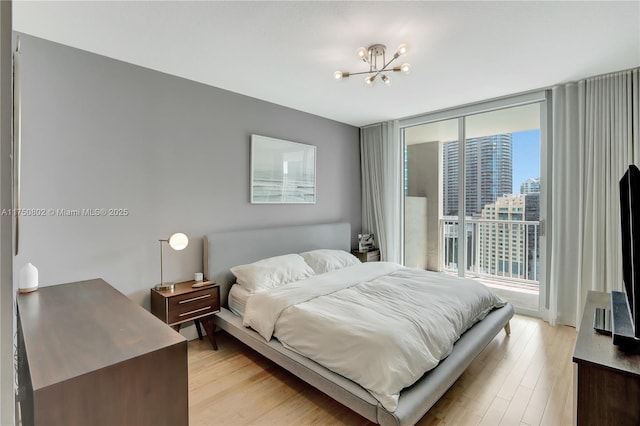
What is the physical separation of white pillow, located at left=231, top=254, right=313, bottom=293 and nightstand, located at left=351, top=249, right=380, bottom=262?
1504 mm

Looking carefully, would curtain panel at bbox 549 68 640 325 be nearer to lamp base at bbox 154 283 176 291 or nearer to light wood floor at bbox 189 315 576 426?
light wood floor at bbox 189 315 576 426

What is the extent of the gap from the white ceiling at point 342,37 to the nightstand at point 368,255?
2.43 meters

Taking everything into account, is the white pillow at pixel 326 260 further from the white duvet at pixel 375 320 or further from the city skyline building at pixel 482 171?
the city skyline building at pixel 482 171

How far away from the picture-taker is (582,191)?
3.08 meters

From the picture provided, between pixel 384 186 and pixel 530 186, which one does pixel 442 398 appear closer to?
pixel 530 186

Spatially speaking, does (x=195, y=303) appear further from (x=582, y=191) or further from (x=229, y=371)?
(x=582, y=191)

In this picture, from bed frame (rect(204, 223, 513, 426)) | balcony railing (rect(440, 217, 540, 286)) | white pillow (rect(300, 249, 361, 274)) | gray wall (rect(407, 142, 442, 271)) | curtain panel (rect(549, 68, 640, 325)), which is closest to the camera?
bed frame (rect(204, 223, 513, 426))

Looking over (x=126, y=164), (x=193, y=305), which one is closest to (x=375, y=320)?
(x=193, y=305)

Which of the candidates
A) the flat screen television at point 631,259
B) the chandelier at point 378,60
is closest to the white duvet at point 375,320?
the flat screen television at point 631,259

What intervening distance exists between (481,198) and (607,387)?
3072mm

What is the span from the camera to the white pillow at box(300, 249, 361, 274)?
11.3 feet

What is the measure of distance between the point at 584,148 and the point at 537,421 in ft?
8.82

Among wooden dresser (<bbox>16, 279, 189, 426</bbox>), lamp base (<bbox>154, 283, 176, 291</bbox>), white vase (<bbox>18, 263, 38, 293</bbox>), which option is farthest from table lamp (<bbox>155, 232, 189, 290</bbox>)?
wooden dresser (<bbox>16, 279, 189, 426</bbox>)

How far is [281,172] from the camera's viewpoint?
3762mm
